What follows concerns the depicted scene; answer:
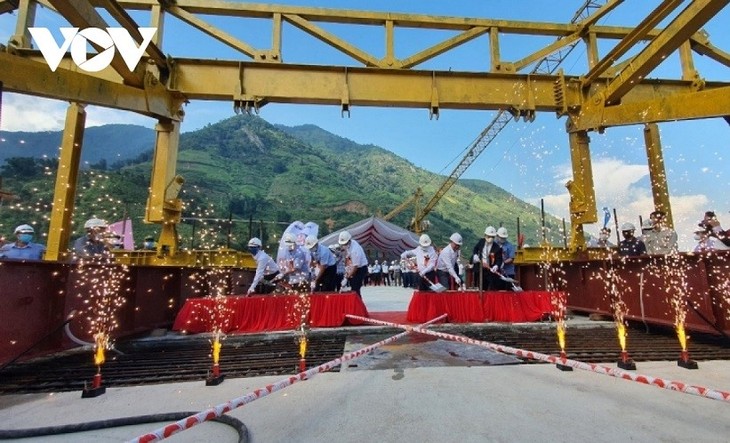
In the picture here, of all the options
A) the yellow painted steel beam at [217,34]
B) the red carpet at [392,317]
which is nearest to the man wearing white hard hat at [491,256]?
the red carpet at [392,317]

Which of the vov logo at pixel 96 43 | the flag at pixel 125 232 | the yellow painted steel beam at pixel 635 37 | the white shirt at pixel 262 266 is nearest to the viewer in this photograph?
the vov logo at pixel 96 43

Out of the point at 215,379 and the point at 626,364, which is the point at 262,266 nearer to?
the point at 215,379

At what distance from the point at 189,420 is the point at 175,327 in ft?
16.9

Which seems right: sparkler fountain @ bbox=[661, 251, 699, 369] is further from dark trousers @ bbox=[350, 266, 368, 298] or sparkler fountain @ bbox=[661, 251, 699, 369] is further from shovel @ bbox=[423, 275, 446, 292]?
dark trousers @ bbox=[350, 266, 368, 298]

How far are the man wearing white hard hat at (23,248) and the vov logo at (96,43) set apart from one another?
9.88 feet

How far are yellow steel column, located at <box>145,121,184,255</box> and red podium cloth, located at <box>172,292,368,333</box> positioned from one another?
1893 millimetres

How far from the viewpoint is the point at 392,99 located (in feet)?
26.8

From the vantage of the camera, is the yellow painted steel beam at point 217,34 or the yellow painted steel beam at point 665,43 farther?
the yellow painted steel beam at point 217,34

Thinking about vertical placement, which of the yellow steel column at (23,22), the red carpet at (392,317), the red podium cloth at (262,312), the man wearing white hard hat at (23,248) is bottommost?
the red carpet at (392,317)

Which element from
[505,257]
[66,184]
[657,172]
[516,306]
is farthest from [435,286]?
[66,184]

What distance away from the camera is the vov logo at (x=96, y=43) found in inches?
227

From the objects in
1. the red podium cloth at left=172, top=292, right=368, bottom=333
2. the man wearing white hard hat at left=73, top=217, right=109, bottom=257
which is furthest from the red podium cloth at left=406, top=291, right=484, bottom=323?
the man wearing white hard hat at left=73, top=217, right=109, bottom=257

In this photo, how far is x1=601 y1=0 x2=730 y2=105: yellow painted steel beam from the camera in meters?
5.33

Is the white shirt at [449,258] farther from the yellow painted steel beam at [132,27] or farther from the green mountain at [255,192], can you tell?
the green mountain at [255,192]
